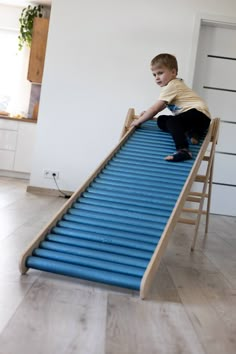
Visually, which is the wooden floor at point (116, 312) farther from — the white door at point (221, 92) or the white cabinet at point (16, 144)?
the white cabinet at point (16, 144)

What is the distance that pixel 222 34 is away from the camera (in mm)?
5027

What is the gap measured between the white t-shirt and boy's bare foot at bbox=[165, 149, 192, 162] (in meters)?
0.44

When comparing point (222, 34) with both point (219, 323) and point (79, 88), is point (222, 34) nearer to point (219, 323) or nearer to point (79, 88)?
point (79, 88)

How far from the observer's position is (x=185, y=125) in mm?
3289

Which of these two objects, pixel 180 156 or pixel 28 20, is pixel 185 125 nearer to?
pixel 180 156

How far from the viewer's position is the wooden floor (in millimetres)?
1369

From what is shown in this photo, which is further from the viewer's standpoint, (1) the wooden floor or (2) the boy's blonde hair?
(2) the boy's blonde hair

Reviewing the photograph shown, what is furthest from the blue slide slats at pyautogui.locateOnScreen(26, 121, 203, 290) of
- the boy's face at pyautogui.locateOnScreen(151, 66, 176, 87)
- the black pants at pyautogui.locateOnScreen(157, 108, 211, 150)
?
the boy's face at pyautogui.locateOnScreen(151, 66, 176, 87)

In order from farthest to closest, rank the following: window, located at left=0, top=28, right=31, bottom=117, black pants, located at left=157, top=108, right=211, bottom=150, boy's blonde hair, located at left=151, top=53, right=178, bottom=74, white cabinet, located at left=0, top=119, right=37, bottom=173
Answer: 1. window, located at left=0, top=28, right=31, bottom=117
2. white cabinet, located at left=0, top=119, right=37, bottom=173
3. boy's blonde hair, located at left=151, top=53, right=178, bottom=74
4. black pants, located at left=157, top=108, right=211, bottom=150

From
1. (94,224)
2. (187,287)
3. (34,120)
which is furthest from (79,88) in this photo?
(187,287)

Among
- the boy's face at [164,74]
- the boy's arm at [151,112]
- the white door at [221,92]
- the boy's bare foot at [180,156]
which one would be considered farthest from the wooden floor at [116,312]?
the white door at [221,92]

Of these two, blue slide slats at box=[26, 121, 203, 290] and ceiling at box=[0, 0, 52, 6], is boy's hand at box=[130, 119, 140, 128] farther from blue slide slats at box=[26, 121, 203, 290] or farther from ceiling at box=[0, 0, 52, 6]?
ceiling at box=[0, 0, 52, 6]

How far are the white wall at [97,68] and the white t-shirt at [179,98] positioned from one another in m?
1.52

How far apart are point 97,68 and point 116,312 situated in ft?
12.1
